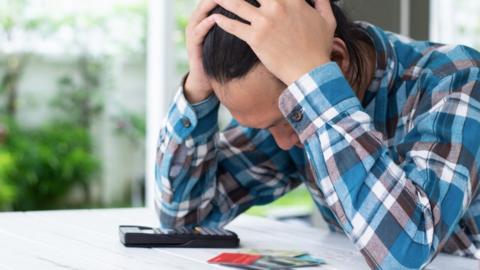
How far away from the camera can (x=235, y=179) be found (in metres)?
1.67

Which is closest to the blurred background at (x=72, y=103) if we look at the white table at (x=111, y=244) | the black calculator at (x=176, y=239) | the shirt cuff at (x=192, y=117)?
the white table at (x=111, y=244)

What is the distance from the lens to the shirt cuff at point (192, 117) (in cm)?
147

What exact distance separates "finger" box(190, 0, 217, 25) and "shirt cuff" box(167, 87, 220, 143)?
0.17 meters

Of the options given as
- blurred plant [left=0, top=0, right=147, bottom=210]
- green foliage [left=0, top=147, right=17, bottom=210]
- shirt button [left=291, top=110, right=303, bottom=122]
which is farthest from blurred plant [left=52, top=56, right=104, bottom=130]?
shirt button [left=291, top=110, right=303, bottom=122]

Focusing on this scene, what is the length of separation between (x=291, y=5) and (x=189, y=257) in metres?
0.40

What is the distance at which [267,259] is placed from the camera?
121 centimetres

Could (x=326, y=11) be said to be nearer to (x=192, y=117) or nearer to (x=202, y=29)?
(x=202, y=29)

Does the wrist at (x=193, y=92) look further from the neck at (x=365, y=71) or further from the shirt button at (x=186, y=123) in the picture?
the neck at (x=365, y=71)

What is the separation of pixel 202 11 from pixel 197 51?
74 mm

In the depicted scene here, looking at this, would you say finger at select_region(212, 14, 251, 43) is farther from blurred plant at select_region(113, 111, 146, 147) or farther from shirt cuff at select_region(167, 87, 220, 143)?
blurred plant at select_region(113, 111, 146, 147)

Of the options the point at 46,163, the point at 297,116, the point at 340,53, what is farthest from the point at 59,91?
the point at 297,116

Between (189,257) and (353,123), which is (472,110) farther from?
(189,257)

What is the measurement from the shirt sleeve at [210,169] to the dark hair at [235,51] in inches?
7.4

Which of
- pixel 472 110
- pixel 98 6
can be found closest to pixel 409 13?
pixel 472 110
